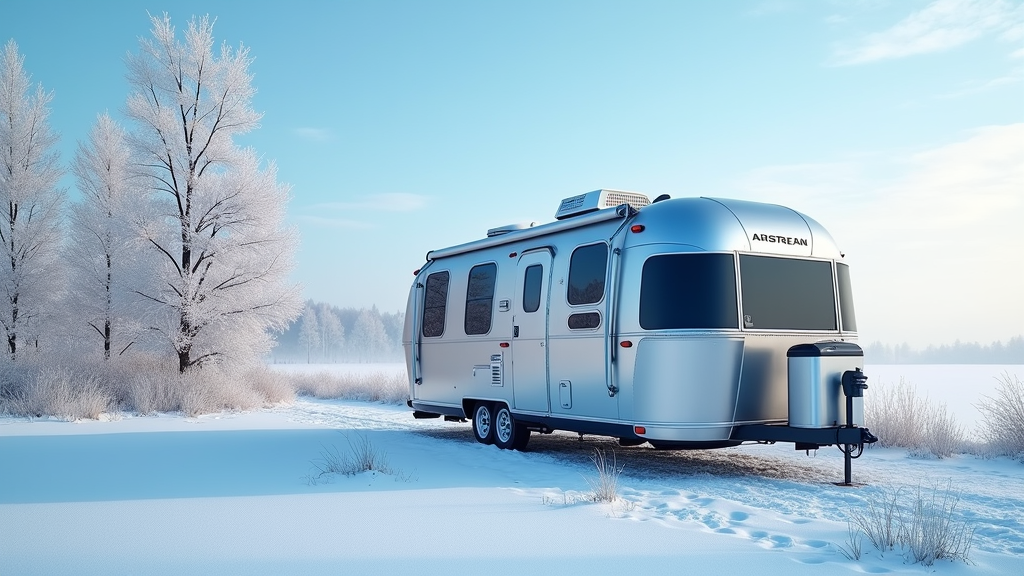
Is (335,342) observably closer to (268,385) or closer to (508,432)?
(268,385)

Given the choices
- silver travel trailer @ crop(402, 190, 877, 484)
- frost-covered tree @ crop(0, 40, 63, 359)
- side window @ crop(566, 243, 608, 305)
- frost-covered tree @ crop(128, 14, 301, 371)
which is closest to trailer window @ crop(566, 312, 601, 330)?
silver travel trailer @ crop(402, 190, 877, 484)

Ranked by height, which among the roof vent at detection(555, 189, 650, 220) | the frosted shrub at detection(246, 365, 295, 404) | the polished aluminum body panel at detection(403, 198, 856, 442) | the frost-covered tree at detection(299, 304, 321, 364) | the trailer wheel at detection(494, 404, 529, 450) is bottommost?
the trailer wheel at detection(494, 404, 529, 450)

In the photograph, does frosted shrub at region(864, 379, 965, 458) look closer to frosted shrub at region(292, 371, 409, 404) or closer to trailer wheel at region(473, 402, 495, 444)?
trailer wheel at region(473, 402, 495, 444)

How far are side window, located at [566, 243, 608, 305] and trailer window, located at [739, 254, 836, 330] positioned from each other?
162 cm

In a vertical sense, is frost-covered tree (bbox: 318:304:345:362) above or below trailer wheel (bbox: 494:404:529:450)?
above

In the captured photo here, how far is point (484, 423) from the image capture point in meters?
11.8

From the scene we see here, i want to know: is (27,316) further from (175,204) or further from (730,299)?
(730,299)

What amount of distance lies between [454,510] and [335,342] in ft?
385

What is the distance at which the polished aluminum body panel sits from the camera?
8.35 meters

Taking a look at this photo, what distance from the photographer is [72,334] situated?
70.5ft

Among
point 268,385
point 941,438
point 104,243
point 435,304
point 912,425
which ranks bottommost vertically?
point 941,438

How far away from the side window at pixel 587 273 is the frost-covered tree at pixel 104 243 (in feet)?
42.7

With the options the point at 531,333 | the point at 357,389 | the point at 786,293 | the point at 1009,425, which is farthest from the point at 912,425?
the point at 357,389

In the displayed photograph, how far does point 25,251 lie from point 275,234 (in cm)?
827
